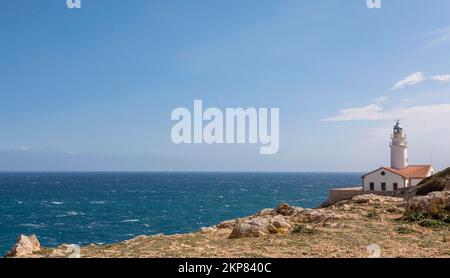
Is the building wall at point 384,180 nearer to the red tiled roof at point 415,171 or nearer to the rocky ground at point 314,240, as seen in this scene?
the red tiled roof at point 415,171

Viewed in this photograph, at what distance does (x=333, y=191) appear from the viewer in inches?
1751

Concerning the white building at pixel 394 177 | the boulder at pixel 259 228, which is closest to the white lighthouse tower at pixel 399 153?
the white building at pixel 394 177

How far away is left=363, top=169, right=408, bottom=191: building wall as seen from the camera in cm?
5091

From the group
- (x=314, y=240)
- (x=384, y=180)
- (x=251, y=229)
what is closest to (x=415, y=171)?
(x=384, y=180)

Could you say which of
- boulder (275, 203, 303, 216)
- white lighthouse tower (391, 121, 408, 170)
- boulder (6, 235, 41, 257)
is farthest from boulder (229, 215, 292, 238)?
white lighthouse tower (391, 121, 408, 170)

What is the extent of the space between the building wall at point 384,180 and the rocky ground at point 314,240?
114 ft

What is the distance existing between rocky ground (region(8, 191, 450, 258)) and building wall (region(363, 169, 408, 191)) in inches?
1369

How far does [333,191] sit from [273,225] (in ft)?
103

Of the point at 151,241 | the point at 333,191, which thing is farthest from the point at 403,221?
the point at 333,191

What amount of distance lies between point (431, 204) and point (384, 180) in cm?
3616

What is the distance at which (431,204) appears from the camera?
17.3 metres

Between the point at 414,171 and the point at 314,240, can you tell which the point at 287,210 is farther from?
the point at 414,171

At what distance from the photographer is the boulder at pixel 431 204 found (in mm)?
16781
